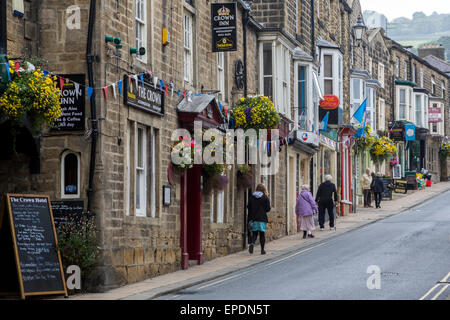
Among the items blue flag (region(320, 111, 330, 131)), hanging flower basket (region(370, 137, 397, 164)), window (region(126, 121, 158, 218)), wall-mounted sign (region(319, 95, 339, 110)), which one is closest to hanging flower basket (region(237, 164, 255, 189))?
window (region(126, 121, 158, 218))

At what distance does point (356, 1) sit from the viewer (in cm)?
4741

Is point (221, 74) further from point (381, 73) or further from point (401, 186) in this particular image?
point (381, 73)

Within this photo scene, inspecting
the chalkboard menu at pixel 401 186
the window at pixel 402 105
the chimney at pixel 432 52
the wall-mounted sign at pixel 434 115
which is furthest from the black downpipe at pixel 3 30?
the chimney at pixel 432 52

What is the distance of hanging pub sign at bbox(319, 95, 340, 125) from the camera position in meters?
35.9

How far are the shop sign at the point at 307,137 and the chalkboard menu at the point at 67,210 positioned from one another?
16.2 meters

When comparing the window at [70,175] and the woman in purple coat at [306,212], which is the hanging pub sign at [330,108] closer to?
the woman in purple coat at [306,212]

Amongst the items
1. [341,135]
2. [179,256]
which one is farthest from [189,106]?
[341,135]

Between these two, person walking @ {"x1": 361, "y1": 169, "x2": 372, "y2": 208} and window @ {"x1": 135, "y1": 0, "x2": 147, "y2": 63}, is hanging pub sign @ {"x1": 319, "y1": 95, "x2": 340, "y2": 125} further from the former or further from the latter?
window @ {"x1": 135, "y1": 0, "x2": 147, "y2": 63}

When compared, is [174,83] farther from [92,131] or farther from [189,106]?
[92,131]

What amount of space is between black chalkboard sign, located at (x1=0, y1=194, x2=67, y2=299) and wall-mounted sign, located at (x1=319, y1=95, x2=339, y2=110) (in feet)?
74.5

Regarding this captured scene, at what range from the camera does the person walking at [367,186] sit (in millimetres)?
41188

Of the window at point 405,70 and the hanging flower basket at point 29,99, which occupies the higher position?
the window at point 405,70

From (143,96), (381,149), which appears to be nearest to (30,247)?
(143,96)

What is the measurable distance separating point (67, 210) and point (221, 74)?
9351 millimetres
